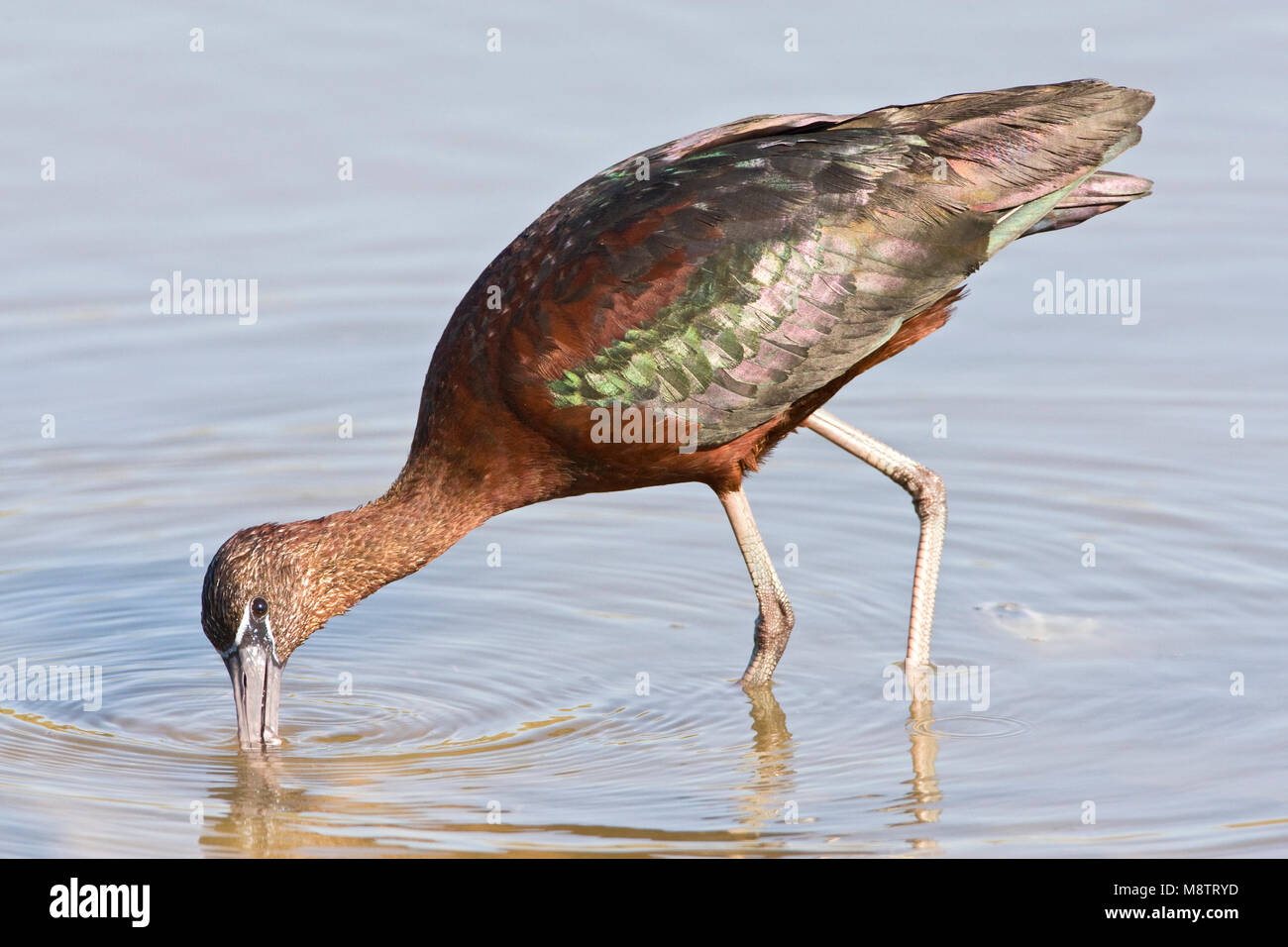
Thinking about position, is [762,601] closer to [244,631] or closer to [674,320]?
[674,320]

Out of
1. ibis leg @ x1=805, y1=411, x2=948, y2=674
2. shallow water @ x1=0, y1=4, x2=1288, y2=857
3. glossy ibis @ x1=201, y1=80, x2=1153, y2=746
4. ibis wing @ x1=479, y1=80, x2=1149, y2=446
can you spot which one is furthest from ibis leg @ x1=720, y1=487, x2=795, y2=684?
ibis wing @ x1=479, y1=80, x2=1149, y2=446

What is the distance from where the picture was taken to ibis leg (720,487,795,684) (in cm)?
773

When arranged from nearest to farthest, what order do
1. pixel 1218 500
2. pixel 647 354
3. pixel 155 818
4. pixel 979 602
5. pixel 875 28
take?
pixel 155 818 → pixel 647 354 → pixel 979 602 → pixel 1218 500 → pixel 875 28

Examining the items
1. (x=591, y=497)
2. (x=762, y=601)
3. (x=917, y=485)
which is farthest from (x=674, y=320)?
(x=591, y=497)

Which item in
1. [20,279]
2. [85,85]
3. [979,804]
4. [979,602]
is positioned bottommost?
[979,804]

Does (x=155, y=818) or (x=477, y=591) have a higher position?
(x=477, y=591)

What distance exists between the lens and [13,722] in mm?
7328

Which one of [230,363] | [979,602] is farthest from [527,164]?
[979,602]

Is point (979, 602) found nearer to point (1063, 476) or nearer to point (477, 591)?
point (1063, 476)

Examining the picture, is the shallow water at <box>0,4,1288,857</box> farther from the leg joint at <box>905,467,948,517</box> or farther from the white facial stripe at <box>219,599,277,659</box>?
the leg joint at <box>905,467,948,517</box>

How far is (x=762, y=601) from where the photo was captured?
7801 millimetres

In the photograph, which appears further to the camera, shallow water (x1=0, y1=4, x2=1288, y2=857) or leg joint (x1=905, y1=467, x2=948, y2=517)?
leg joint (x1=905, y1=467, x2=948, y2=517)

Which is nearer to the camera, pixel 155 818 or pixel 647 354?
pixel 155 818

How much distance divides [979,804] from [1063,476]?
298 centimetres
